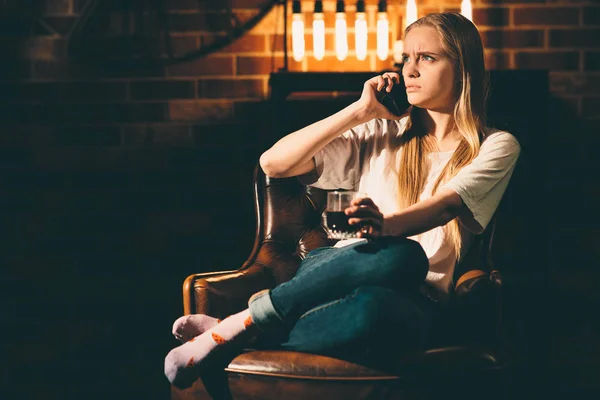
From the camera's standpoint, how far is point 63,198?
2768mm

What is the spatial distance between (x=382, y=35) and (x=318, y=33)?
241 millimetres

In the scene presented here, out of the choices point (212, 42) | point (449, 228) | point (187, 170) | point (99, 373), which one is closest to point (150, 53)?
point (212, 42)

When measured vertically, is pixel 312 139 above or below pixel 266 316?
above

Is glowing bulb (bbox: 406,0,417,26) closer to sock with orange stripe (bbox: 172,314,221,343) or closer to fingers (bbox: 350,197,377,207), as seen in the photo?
fingers (bbox: 350,197,377,207)

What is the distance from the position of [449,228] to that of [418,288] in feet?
0.82

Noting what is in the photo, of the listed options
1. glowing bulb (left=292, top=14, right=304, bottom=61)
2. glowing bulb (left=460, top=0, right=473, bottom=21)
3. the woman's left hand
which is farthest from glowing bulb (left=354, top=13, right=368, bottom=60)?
the woman's left hand

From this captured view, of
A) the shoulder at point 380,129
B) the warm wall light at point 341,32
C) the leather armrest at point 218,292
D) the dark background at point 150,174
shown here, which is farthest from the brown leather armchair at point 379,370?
the warm wall light at point 341,32

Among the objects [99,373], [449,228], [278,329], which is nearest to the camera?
[278,329]

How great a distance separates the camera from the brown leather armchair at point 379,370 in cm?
150

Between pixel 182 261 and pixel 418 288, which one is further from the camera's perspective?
pixel 182 261

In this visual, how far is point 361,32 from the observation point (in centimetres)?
261

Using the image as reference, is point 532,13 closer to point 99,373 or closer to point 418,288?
point 418,288

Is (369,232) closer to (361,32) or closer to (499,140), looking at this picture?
(499,140)

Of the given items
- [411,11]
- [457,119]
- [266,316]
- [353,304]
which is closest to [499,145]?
[457,119]
